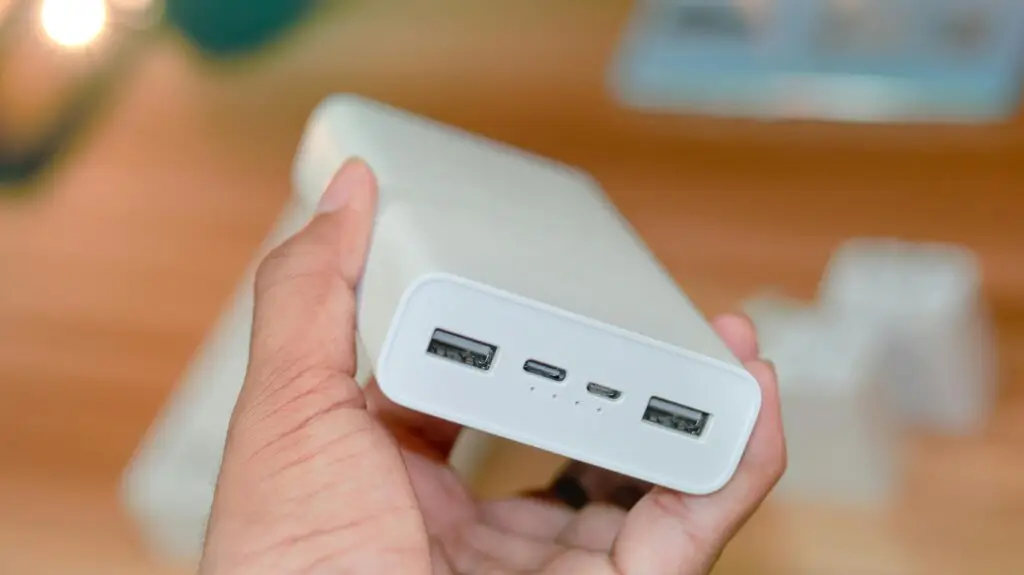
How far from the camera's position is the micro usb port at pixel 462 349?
1.25ft

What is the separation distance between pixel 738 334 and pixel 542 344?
0.15 meters

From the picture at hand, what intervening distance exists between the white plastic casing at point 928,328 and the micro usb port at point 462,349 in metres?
0.36

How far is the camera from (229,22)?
109cm

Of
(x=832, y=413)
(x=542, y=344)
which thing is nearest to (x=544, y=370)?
(x=542, y=344)

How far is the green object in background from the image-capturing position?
107 centimetres

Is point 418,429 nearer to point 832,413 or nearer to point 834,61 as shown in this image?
point 832,413

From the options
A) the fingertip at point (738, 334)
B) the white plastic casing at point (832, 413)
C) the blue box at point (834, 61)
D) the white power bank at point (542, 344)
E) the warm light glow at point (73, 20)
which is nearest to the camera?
the white power bank at point (542, 344)

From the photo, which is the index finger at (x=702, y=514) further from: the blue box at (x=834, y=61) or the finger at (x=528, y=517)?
the blue box at (x=834, y=61)

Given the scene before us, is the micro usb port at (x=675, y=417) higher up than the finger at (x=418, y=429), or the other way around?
the micro usb port at (x=675, y=417)

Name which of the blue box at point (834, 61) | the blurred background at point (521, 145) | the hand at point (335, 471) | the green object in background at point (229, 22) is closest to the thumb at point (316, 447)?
the hand at point (335, 471)

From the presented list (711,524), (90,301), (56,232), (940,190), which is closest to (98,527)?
(90,301)

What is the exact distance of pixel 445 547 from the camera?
20.2 inches

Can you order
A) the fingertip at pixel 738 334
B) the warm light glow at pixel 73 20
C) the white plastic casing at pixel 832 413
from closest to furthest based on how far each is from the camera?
the fingertip at pixel 738 334 < the white plastic casing at pixel 832 413 < the warm light glow at pixel 73 20

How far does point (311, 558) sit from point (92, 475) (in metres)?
0.44
